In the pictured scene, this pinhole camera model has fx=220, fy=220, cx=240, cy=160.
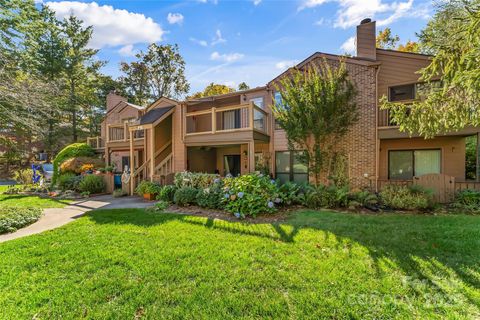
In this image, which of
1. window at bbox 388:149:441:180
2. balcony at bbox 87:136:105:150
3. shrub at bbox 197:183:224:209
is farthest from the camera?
balcony at bbox 87:136:105:150

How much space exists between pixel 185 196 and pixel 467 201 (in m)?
10.3

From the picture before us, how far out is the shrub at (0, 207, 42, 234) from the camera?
601cm

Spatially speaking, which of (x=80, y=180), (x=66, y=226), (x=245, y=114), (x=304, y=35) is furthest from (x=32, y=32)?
(x=304, y=35)

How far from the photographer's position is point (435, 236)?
194 inches

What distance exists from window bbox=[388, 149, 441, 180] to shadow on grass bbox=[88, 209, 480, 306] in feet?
16.4

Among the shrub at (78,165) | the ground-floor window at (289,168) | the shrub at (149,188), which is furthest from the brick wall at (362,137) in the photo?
the shrub at (78,165)

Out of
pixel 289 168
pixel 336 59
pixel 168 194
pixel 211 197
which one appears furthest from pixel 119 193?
pixel 336 59

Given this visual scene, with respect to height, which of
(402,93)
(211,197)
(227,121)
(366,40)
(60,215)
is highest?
(366,40)

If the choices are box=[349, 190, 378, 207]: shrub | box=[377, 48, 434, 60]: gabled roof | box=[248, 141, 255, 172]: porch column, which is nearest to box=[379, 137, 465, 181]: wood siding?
box=[377, 48, 434, 60]: gabled roof

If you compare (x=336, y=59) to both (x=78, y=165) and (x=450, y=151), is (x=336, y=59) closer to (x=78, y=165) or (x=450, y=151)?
(x=450, y=151)

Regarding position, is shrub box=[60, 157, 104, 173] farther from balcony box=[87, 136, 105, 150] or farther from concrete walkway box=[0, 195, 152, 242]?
concrete walkway box=[0, 195, 152, 242]

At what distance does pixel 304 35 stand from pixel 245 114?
5.06 meters

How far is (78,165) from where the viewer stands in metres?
15.7

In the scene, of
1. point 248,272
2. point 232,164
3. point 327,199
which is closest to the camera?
point 248,272
